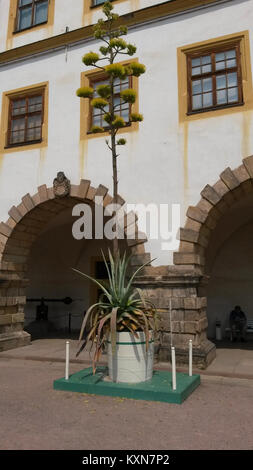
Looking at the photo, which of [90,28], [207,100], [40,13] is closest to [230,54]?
[207,100]

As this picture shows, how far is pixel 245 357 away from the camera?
7840mm

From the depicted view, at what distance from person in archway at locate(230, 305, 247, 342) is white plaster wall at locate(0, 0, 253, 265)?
3.88 m

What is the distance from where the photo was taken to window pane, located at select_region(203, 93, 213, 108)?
793cm

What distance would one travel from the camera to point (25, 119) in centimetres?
996

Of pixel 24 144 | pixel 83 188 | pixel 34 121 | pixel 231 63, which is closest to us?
pixel 231 63

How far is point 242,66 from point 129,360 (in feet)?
19.7

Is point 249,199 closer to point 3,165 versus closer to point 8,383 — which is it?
point 3,165

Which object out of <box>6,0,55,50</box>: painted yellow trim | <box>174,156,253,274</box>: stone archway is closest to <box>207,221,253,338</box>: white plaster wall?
<box>174,156,253,274</box>: stone archway

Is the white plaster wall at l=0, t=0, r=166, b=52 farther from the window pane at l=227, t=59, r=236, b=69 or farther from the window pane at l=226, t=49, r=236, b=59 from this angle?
the window pane at l=227, t=59, r=236, b=69

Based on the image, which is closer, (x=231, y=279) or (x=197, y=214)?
(x=197, y=214)

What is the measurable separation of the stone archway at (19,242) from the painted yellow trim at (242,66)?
2638 millimetres

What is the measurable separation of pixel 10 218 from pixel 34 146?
187cm

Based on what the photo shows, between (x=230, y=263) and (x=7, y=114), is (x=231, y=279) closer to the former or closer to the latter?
(x=230, y=263)

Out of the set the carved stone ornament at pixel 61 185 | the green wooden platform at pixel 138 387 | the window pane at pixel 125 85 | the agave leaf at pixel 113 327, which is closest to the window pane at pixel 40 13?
the window pane at pixel 125 85
